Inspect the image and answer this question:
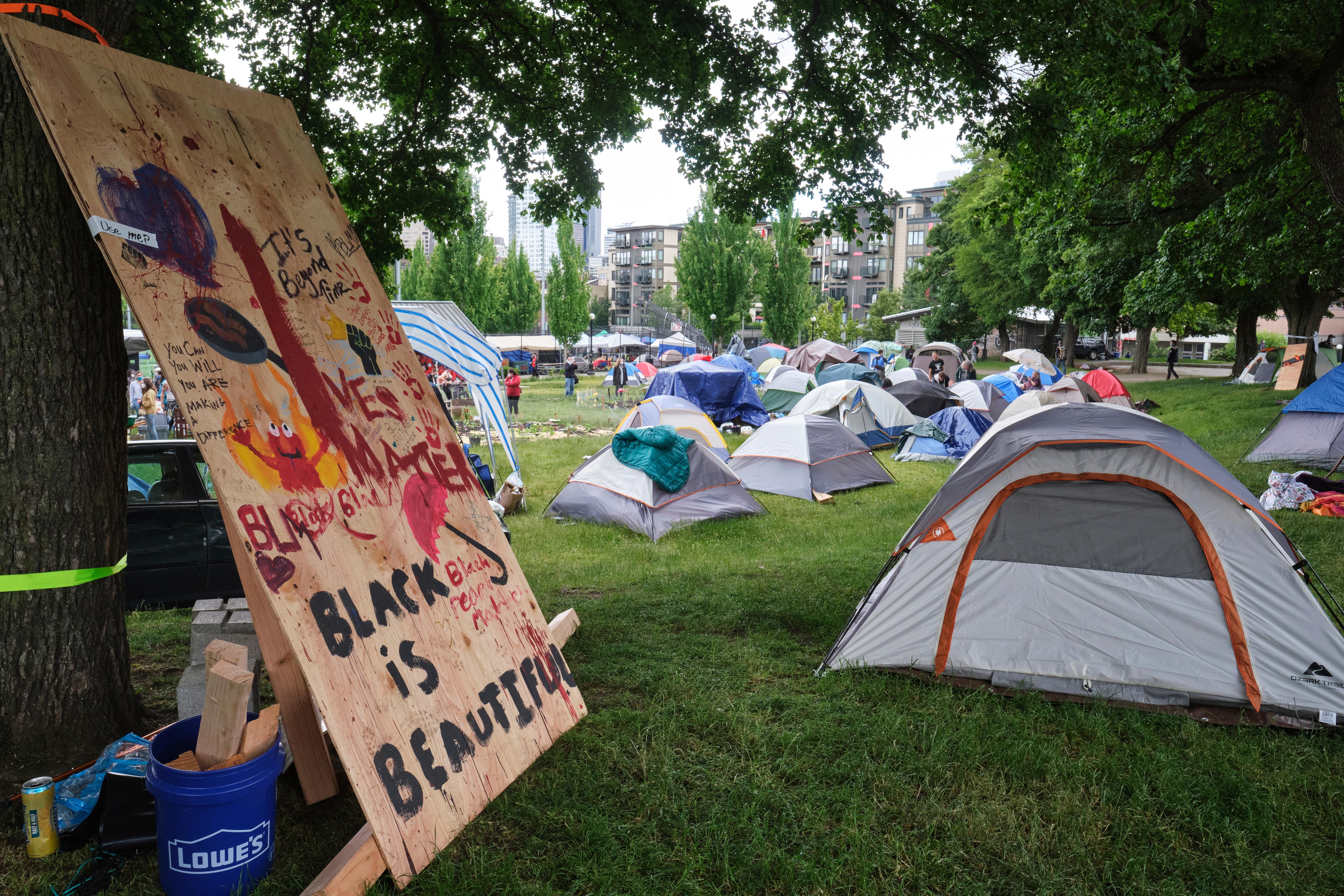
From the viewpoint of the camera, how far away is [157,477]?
20.3 ft

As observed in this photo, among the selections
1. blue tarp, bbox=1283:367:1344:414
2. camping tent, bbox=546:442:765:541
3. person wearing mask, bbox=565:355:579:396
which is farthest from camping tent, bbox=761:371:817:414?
camping tent, bbox=546:442:765:541

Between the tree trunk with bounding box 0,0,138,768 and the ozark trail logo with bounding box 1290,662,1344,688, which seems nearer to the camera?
the tree trunk with bounding box 0,0,138,768

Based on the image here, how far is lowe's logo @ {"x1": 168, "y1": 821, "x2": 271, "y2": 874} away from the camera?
2.49 m

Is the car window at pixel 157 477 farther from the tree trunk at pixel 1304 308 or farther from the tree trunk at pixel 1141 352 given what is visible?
the tree trunk at pixel 1141 352

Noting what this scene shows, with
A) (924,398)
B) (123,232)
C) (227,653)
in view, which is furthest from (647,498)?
(924,398)

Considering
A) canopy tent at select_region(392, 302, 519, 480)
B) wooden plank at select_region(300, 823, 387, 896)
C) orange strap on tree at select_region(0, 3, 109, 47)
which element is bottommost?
wooden plank at select_region(300, 823, 387, 896)

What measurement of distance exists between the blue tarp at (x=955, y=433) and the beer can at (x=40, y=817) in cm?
1404

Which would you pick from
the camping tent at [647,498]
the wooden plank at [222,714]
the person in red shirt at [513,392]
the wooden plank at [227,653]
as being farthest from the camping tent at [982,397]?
the wooden plank at [222,714]

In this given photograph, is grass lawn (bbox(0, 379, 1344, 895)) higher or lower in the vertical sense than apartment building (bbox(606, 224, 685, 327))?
lower

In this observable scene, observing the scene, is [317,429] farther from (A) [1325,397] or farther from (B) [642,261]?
(B) [642,261]

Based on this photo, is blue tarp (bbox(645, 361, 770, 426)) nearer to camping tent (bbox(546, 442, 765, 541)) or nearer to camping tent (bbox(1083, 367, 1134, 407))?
camping tent (bbox(1083, 367, 1134, 407))

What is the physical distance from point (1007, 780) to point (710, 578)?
3776 mm

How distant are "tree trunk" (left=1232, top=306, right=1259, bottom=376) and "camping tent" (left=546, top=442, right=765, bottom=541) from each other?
910 inches

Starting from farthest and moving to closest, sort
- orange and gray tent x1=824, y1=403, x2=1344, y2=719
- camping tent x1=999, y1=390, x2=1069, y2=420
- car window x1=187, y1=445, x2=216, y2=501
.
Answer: camping tent x1=999, y1=390, x2=1069, y2=420, car window x1=187, y1=445, x2=216, y2=501, orange and gray tent x1=824, y1=403, x2=1344, y2=719
